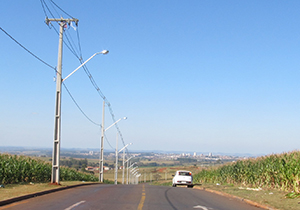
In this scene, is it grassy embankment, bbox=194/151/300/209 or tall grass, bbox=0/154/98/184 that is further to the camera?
tall grass, bbox=0/154/98/184

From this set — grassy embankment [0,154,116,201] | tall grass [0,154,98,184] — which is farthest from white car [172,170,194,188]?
tall grass [0,154,98,184]

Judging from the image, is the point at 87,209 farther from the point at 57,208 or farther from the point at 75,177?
the point at 75,177

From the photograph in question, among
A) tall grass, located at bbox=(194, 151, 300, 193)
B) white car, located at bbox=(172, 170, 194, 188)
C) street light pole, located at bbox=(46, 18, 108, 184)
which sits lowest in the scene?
white car, located at bbox=(172, 170, 194, 188)

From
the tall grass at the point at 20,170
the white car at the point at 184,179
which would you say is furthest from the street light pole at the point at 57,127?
the white car at the point at 184,179

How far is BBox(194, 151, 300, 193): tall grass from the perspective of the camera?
821 inches

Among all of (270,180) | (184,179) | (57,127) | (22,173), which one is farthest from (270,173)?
(22,173)

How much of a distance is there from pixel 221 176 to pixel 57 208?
32034 millimetres

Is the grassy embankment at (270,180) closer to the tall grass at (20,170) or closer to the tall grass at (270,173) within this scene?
the tall grass at (270,173)

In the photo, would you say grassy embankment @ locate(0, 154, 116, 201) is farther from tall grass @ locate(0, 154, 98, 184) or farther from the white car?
the white car

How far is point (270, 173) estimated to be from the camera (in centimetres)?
2506

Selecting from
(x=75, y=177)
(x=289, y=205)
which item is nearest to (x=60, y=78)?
(x=289, y=205)

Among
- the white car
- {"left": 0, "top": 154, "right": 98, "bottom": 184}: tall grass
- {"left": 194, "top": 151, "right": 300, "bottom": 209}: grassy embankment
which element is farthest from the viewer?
the white car

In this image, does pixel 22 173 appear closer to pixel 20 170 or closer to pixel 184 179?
pixel 20 170

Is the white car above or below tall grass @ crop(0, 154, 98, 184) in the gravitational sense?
below
